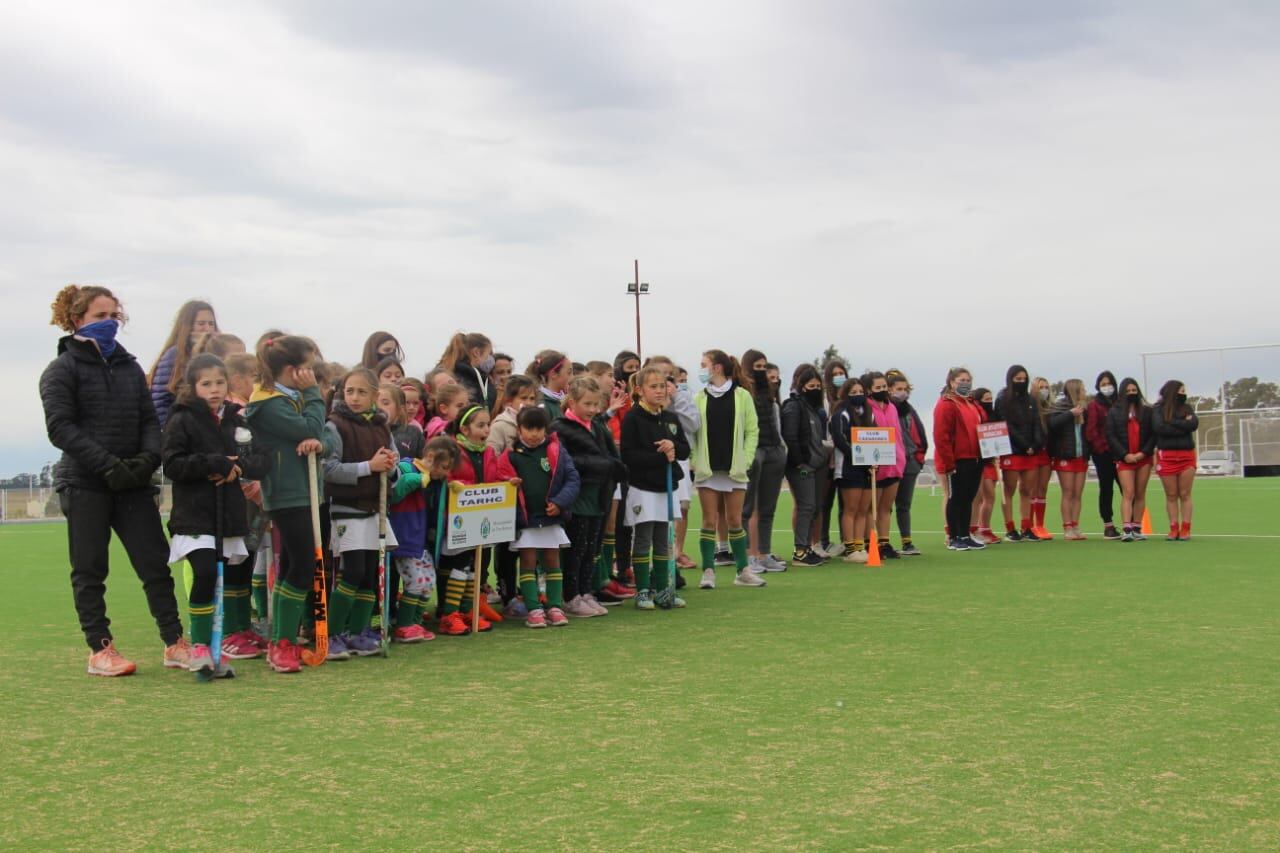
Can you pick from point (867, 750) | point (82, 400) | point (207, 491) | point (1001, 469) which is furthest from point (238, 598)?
point (1001, 469)

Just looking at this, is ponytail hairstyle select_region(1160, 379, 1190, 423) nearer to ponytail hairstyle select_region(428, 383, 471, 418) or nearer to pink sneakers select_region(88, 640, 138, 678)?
ponytail hairstyle select_region(428, 383, 471, 418)

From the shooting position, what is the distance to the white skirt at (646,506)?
9.36 metres

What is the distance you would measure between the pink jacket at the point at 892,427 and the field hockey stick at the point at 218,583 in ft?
25.6

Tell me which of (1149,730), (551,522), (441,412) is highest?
(441,412)

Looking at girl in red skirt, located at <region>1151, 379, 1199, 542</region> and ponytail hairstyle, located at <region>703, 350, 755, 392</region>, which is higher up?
ponytail hairstyle, located at <region>703, 350, 755, 392</region>

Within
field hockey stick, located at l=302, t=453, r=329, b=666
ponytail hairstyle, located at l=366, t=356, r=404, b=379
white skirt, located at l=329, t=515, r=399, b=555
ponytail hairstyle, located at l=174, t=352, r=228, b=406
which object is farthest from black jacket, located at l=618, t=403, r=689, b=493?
ponytail hairstyle, located at l=174, t=352, r=228, b=406

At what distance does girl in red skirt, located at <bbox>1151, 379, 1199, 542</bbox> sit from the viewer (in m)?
14.5

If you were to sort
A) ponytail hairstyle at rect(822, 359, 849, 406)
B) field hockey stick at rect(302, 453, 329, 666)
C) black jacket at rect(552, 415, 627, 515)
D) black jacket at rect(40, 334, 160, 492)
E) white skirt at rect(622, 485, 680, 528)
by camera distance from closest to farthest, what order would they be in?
black jacket at rect(40, 334, 160, 492) → field hockey stick at rect(302, 453, 329, 666) → black jacket at rect(552, 415, 627, 515) → white skirt at rect(622, 485, 680, 528) → ponytail hairstyle at rect(822, 359, 849, 406)

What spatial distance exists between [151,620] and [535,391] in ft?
10.7

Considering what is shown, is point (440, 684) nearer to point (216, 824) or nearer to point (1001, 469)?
point (216, 824)

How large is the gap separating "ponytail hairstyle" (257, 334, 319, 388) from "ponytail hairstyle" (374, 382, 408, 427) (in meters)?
1.15

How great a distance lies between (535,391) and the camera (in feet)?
30.0

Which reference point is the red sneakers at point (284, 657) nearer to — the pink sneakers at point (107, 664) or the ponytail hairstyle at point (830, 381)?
the pink sneakers at point (107, 664)

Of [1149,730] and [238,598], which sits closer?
[1149,730]
